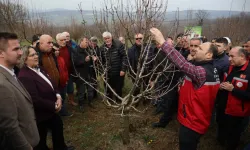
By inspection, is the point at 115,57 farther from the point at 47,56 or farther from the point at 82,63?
the point at 47,56

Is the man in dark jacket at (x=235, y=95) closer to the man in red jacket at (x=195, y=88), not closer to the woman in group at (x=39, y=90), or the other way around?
the man in red jacket at (x=195, y=88)

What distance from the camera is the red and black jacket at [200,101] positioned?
2.19 meters

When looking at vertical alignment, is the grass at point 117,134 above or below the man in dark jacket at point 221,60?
below

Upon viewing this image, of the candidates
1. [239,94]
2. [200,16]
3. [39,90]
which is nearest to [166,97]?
[239,94]

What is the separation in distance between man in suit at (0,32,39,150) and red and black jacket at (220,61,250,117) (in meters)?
2.94

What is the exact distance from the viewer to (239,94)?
8.95ft

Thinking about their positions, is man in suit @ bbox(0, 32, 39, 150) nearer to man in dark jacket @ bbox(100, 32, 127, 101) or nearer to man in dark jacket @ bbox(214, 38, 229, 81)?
man in dark jacket @ bbox(100, 32, 127, 101)

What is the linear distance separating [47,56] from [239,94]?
356cm

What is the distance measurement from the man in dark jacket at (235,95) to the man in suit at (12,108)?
2.88 m

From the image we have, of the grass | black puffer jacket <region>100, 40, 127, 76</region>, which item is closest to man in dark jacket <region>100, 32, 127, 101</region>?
black puffer jacket <region>100, 40, 127, 76</region>

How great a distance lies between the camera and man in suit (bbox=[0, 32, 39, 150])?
5.20ft

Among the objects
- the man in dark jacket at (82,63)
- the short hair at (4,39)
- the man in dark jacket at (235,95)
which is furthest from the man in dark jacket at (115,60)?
the short hair at (4,39)

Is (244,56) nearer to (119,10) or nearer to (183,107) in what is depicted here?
(183,107)

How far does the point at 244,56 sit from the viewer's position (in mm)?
2807
